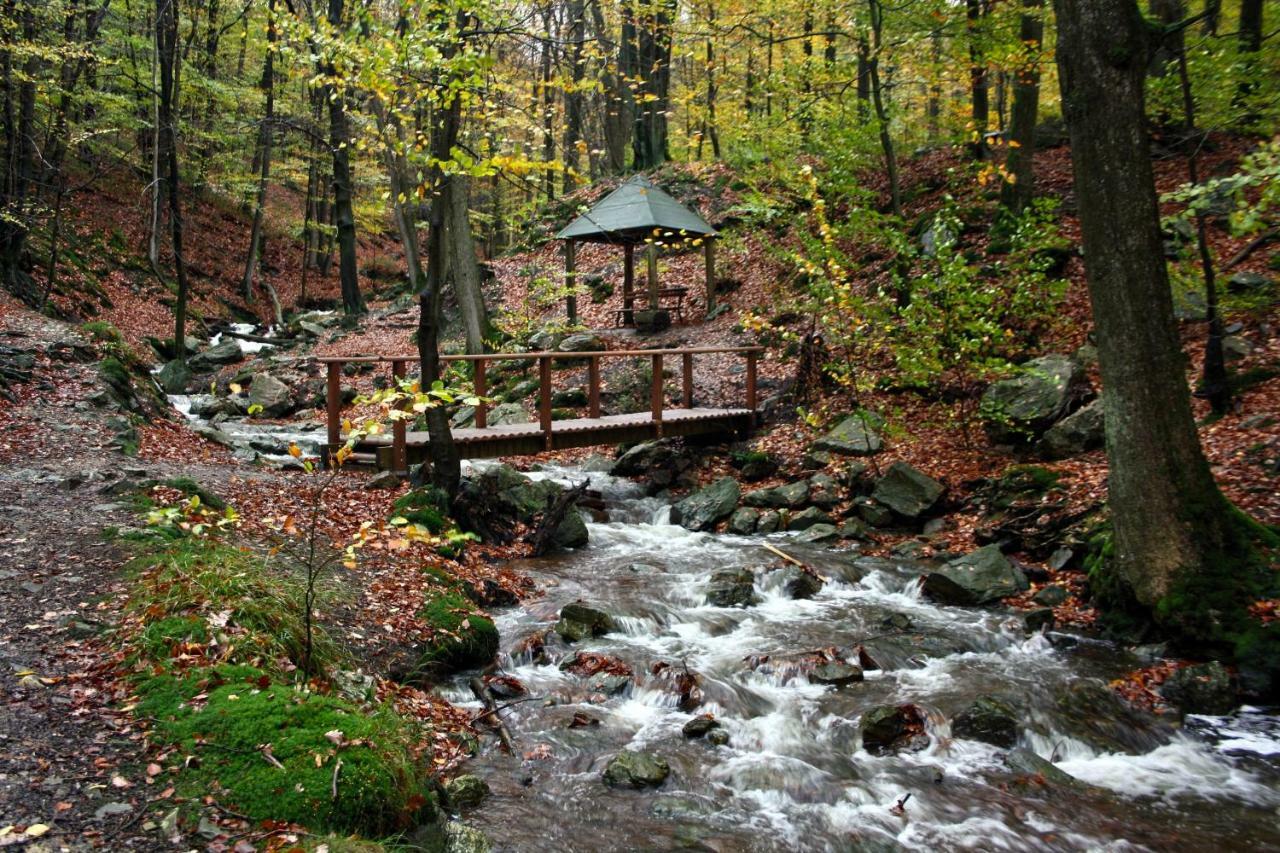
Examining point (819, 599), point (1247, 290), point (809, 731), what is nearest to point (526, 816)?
point (809, 731)

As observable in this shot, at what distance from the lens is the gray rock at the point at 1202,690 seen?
5.34 metres

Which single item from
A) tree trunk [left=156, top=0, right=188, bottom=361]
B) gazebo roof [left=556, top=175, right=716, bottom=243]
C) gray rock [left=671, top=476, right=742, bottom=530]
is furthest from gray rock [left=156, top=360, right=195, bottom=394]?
gray rock [left=671, top=476, right=742, bottom=530]

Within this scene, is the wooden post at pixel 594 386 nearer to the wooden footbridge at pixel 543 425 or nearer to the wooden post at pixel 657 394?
the wooden footbridge at pixel 543 425

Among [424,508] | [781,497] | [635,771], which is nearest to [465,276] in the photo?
[781,497]

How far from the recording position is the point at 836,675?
19.7ft

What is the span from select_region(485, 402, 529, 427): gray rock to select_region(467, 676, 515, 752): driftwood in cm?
775

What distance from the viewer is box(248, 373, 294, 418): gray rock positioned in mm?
15766

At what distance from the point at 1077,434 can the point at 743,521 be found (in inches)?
156

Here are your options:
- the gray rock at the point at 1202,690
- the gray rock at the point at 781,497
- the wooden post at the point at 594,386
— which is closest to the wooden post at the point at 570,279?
the wooden post at the point at 594,386

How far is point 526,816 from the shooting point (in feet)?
13.6

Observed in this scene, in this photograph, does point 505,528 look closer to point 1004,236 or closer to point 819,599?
point 819,599

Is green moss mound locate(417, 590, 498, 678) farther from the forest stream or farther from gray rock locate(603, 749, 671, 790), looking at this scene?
gray rock locate(603, 749, 671, 790)

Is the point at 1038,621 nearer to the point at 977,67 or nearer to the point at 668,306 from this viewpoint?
the point at 977,67

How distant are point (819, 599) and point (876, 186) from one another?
13139mm
